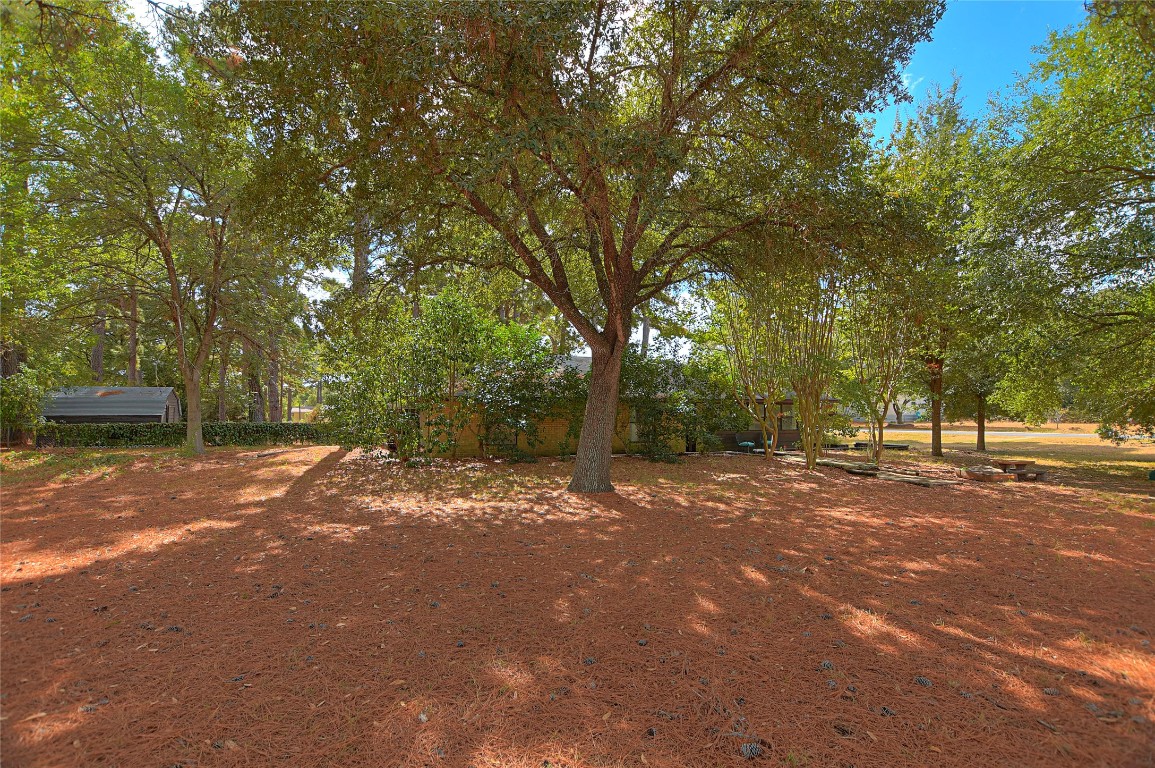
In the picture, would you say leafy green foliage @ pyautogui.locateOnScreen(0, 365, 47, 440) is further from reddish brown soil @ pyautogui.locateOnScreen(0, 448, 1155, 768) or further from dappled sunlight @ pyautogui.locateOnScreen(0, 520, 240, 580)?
dappled sunlight @ pyautogui.locateOnScreen(0, 520, 240, 580)

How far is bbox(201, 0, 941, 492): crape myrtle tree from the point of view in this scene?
18.6ft

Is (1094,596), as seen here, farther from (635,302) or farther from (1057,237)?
(1057,237)

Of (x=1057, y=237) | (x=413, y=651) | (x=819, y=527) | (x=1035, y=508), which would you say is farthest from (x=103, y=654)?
(x=1057, y=237)

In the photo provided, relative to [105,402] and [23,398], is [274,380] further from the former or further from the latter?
[23,398]

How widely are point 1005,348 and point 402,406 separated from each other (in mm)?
14860

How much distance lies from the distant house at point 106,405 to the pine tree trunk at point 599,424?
21702 mm

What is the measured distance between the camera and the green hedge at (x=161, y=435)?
17719 mm

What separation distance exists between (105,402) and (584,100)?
2490 centimetres

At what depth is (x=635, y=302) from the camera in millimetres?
9656

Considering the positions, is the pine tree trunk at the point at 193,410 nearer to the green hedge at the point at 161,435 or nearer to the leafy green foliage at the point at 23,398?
the green hedge at the point at 161,435

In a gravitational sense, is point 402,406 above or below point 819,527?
above

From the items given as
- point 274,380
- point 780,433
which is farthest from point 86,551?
point 780,433

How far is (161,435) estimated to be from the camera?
60.9 feet

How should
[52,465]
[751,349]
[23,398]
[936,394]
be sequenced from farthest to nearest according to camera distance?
[936,394]
[751,349]
[23,398]
[52,465]
